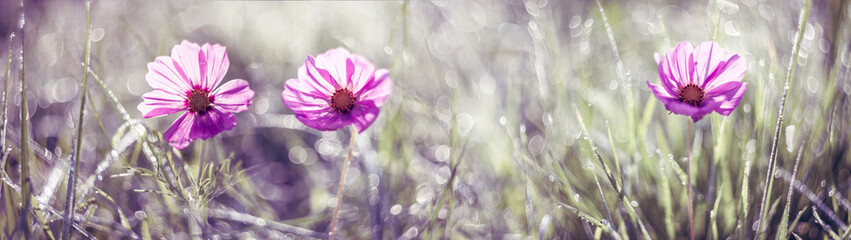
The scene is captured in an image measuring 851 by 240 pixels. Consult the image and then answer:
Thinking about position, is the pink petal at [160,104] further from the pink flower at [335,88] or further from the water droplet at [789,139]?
the water droplet at [789,139]

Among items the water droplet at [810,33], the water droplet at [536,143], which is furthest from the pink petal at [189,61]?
the water droplet at [810,33]

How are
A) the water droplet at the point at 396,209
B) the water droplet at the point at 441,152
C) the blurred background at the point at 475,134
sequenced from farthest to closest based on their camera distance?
the water droplet at the point at 441,152 < the water droplet at the point at 396,209 < the blurred background at the point at 475,134

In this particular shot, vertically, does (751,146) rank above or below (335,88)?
below

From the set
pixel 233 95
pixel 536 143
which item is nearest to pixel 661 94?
pixel 233 95

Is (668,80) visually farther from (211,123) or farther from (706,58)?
(211,123)

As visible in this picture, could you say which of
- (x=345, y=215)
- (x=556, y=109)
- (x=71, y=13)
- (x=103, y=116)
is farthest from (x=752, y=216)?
(x=71, y=13)

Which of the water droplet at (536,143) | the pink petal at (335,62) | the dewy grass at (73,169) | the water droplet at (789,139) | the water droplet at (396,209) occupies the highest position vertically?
the pink petal at (335,62)

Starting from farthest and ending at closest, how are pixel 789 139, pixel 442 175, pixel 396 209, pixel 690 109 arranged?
pixel 442 175
pixel 396 209
pixel 789 139
pixel 690 109
